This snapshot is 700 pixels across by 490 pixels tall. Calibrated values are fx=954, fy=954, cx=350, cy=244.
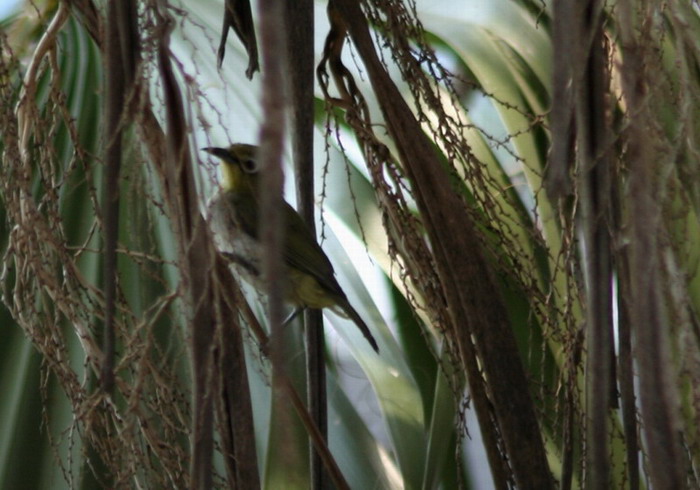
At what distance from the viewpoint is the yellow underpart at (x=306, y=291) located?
5.33 ft

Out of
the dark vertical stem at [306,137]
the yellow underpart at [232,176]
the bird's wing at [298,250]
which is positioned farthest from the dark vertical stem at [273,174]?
the yellow underpart at [232,176]

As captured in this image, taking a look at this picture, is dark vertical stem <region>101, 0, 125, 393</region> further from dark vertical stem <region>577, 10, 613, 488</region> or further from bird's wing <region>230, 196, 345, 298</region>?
bird's wing <region>230, 196, 345, 298</region>

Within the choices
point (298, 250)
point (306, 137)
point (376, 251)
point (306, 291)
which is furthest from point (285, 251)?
point (306, 137)

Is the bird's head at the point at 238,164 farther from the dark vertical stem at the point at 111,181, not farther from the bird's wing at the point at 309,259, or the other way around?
the dark vertical stem at the point at 111,181

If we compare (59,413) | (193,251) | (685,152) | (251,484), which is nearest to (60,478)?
(59,413)

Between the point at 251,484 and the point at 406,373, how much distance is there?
0.74 meters

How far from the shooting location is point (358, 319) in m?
1.61

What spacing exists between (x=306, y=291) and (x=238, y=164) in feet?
1.25

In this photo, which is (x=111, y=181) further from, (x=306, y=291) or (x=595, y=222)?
(x=306, y=291)

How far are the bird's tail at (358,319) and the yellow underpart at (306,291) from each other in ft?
0.09

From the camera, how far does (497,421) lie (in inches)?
37.4

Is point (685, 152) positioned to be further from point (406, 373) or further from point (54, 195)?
point (406, 373)

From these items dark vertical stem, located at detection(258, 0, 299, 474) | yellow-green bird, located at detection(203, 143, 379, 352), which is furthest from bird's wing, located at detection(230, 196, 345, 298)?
dark vertical stem, located at detection(258, 0, 299, 474)

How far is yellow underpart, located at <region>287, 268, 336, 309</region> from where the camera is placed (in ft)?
5.33
